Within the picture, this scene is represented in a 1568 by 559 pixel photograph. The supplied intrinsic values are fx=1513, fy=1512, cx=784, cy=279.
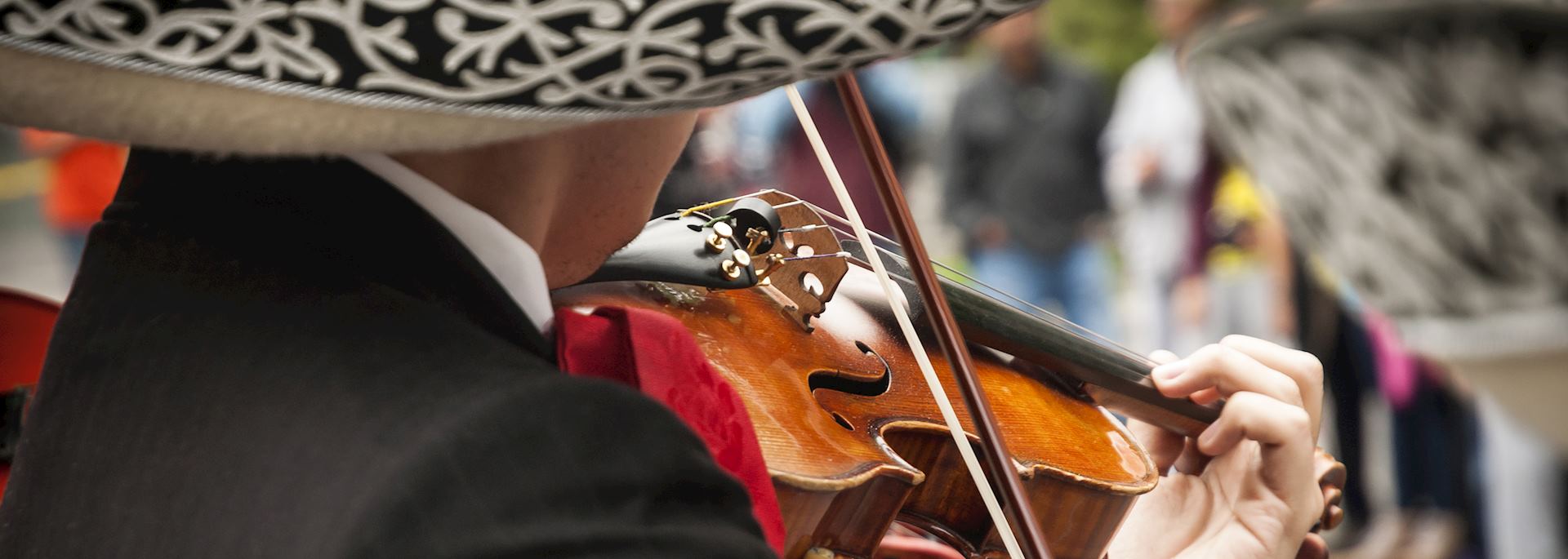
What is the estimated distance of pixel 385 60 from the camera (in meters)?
0.64

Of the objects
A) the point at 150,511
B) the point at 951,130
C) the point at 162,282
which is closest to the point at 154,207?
the point at 162,282

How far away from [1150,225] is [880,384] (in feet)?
11.6

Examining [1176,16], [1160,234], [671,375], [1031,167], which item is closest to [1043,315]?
[671,375]

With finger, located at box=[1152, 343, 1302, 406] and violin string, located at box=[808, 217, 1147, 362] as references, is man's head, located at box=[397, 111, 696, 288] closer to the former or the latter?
violin string, located at box=[808, 217, 1147, 362]

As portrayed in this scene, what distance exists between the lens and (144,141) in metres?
0.68

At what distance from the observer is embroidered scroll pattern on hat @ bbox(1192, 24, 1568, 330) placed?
374mm

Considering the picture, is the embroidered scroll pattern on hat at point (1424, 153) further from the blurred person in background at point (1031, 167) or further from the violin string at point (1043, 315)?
the blurred person in background at point (1031, 167)

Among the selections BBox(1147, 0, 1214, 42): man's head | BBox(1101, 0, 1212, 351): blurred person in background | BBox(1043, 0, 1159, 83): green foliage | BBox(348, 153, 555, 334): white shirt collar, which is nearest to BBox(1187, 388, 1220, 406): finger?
BBox(348, 153, 555, 334): white shirt collar

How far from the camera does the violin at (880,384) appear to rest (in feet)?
3.60

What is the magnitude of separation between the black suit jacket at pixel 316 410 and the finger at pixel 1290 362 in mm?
692

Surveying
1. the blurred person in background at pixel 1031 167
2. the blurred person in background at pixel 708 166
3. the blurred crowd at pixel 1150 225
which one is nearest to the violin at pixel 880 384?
the blurred crowd at pixel 1150 225

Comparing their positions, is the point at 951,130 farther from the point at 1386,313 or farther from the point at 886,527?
the point at 1386,313

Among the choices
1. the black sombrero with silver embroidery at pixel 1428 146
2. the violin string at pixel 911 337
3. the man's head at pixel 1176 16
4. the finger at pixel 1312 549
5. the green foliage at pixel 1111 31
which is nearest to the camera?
the black sombrero with silver embroidery at pixel 1428 146

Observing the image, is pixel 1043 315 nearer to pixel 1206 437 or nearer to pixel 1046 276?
pixel 1206 437
